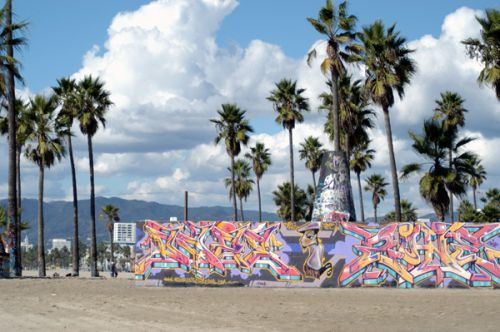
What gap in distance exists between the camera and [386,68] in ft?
113

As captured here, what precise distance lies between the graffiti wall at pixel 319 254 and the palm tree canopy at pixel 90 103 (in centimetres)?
2051

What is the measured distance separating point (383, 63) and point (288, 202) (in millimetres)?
44648

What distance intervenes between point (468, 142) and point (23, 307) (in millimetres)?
22250

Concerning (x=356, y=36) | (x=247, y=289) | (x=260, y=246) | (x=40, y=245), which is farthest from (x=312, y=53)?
(x=40, y=245)

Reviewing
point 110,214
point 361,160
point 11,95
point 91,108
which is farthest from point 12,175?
point 110,214

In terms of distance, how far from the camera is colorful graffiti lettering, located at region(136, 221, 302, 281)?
2889 centimetres

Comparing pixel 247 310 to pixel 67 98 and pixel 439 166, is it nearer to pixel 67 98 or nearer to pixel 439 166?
pixel 439 166

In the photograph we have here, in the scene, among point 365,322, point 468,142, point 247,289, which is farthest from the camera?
point 468,142

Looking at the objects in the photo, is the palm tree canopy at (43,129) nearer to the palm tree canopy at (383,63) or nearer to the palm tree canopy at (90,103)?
the palm tree canopy at (90,103)

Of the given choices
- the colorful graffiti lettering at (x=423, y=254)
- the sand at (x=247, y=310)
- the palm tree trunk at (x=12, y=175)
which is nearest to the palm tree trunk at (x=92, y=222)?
the palm tree trunk at (x=12, y=175)

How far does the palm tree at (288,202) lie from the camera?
7594 centimetres

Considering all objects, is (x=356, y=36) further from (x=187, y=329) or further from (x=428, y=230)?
(x=187, y=329)

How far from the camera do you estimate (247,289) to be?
90.0 feet

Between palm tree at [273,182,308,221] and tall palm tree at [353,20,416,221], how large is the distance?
4045 centimetres
